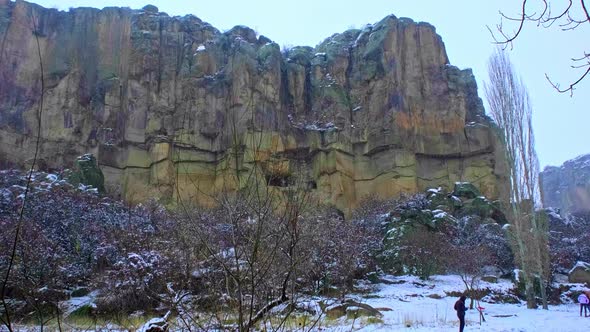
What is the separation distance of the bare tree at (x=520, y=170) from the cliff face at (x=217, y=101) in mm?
13044

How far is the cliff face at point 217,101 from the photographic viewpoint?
3362 cm

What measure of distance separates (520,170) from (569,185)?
4359 cm

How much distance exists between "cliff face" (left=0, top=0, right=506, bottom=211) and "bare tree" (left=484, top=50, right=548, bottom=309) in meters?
13.0

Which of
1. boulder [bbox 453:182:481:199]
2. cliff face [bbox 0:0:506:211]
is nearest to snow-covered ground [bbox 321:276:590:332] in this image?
boulder [bbox 453:182:481:199]

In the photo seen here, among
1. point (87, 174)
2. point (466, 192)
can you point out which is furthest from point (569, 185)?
point (87, 174)

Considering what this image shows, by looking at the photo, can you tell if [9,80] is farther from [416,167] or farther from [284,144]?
[416,167]

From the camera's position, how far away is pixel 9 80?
109 ft

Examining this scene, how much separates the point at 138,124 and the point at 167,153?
3265mm

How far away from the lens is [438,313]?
13914 millimetres

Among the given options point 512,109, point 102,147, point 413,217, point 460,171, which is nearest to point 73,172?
point 102,147

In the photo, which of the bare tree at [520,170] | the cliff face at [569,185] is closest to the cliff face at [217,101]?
the bare tree at [520,170]

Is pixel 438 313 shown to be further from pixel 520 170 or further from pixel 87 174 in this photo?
pixel 87 174

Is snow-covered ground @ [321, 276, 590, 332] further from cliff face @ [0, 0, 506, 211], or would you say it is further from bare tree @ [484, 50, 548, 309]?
cliff face @ [0, 0, 506, 211]

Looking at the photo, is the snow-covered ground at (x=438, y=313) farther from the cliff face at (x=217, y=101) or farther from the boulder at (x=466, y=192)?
the cliff face at (x=217, y=101)
